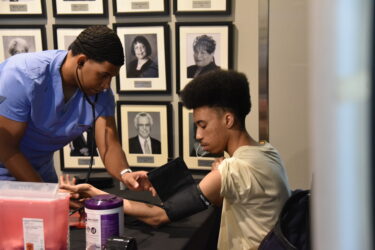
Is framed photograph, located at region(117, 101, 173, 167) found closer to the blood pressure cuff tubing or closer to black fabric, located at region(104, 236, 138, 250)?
the blood pressure cuff tubing

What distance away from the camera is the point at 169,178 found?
4.20 ft

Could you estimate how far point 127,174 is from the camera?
5.16ft

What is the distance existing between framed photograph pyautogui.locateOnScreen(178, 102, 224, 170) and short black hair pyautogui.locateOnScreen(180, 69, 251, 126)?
2.20 feet

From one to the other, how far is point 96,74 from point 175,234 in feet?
1.92

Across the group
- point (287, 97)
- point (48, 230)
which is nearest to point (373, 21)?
point (48, 230)

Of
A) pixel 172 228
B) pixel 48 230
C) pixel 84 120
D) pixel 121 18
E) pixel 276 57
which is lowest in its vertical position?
pixel 172 228

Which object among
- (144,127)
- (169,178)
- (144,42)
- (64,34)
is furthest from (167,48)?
(169,178)

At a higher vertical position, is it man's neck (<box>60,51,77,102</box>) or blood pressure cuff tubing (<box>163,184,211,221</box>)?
man's neck (<box>60,51,77,102</box>)

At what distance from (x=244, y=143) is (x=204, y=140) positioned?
133 millimetres

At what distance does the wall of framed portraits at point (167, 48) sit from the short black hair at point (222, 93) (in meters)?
0.53

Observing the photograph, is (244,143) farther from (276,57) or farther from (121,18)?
(121,18)

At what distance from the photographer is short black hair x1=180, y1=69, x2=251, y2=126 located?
1375 mm

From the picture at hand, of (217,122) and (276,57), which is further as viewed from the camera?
(276,57)

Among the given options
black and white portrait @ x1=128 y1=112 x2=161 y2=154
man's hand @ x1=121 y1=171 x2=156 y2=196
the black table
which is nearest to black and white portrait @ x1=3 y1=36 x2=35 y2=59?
black and white portrait @ x1=128 y1=112 x2=161 y2=154
